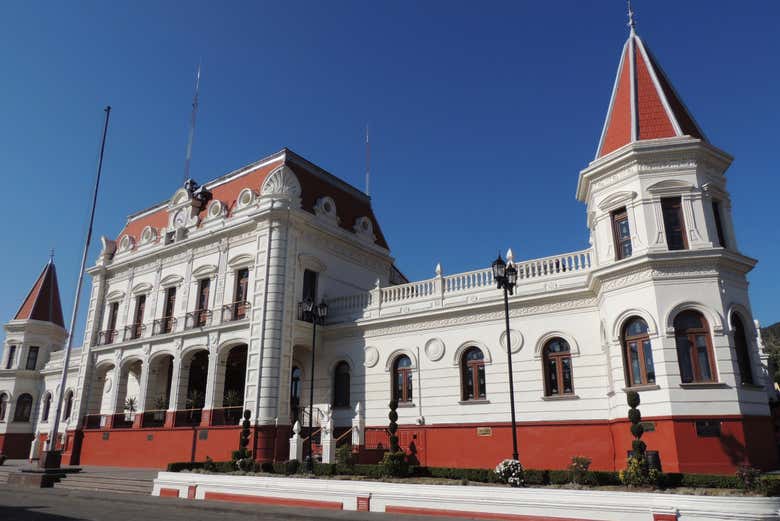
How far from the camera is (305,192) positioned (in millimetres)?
27984

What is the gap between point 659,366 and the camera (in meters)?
16.2

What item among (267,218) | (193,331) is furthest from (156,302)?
(267,218)

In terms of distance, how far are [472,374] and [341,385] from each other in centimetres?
678

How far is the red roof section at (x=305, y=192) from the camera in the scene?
28297 mm

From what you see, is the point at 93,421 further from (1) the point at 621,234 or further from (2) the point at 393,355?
(1) the point at 621,234

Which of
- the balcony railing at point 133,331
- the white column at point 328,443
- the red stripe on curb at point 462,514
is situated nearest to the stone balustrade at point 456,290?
the white column at point 328,443

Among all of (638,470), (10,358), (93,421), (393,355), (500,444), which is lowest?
(638,470)

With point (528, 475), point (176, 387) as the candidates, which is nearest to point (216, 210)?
point (176, 387)

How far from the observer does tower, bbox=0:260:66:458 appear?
136ft

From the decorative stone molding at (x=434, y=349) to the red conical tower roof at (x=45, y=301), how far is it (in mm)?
35958

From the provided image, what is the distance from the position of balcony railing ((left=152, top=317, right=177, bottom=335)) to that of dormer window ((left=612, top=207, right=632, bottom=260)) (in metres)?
22.1

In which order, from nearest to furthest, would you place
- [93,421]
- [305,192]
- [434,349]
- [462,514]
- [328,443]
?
[462,514], [328,443], [434,349], [305,192], [93,421]

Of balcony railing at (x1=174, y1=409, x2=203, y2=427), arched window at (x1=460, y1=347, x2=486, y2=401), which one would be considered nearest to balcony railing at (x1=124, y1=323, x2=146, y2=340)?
balcony railing at (x1=174, y1=409, x2=203, y2=427)

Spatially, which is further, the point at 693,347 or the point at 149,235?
the point at 149,235
